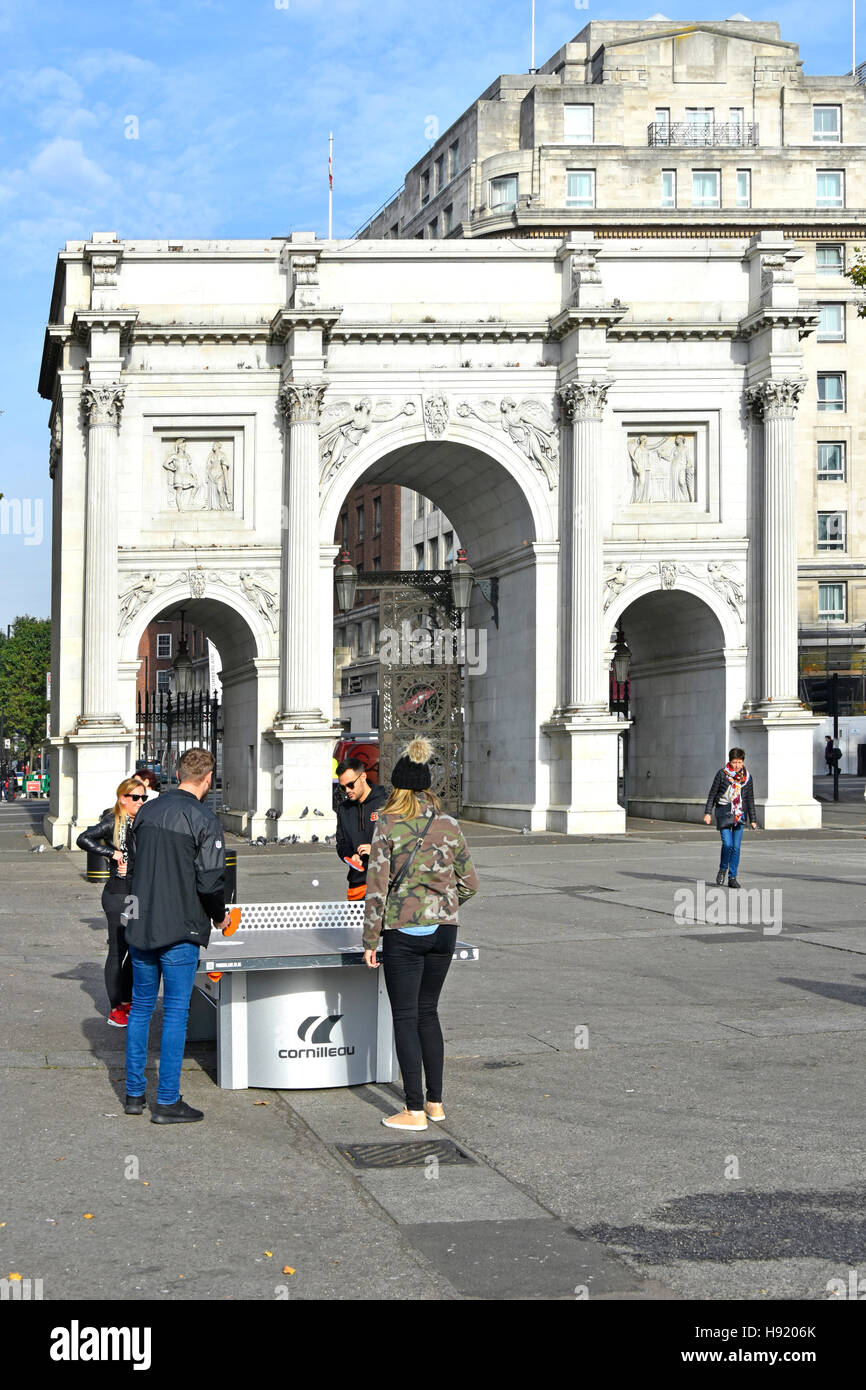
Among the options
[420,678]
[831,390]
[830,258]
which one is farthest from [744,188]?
[420,678]

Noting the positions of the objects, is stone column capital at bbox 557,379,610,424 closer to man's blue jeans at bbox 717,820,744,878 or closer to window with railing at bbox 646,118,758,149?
man's blue jeans at bbox 717,820,744,878

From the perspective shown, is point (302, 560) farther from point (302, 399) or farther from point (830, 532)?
point (830, 532)

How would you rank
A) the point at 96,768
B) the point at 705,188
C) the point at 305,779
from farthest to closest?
the point at 705,188 < the point at 305,779 < the point at 96,768

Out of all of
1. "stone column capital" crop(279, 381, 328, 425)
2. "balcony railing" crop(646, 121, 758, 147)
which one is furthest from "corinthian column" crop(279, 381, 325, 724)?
"balcony railing" crop(646, 121, 758, 147)

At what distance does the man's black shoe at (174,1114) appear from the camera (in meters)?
8.62

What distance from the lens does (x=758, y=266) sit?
3688 cm

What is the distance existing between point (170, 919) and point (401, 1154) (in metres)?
1.80

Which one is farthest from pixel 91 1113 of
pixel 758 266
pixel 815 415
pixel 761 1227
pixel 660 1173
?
pixel 815 415

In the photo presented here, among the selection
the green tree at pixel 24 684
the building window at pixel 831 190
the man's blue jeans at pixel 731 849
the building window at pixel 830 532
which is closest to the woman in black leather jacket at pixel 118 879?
the man's blue jeans at pixel 731 849

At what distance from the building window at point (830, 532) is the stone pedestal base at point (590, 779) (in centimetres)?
3975

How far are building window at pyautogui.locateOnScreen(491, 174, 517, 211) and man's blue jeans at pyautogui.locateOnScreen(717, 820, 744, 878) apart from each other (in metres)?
56.6

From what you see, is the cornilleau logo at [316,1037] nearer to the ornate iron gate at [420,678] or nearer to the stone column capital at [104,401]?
the stone column capital at [104,401]

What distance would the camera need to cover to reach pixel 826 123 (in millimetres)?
74500
